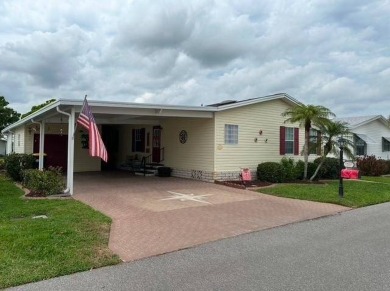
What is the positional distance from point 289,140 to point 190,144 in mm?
5108

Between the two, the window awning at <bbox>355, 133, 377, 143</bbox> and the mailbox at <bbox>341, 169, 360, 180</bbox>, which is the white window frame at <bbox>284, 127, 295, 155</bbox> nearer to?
the mailbox at <bbox>341, 169, 360, 180</bbox>

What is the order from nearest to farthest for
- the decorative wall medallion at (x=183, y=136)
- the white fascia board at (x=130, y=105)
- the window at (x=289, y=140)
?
1. the white fascia board at (x=130, y=105)
2. the decorative wall medallion at (x=183, y=136)
3. the window at (x=289, y=140)

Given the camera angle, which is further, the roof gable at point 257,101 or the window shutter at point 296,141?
the window shutter at point 296,141

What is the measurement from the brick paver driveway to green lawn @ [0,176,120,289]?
346mm

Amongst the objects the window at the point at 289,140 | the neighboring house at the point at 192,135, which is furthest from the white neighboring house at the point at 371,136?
the neighboring house at the point at 192,135

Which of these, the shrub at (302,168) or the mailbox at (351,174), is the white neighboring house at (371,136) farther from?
the shrub at (302,168)

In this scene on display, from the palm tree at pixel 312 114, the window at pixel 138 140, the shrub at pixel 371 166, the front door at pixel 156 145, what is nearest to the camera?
the palm tree at pixel 312 114

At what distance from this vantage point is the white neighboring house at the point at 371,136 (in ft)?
77.7

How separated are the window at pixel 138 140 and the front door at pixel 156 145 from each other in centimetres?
126

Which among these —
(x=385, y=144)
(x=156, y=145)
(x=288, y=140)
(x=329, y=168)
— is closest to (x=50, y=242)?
(x=156, y=145)

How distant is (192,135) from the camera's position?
52.9ft

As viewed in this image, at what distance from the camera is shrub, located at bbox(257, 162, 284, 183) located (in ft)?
50.7

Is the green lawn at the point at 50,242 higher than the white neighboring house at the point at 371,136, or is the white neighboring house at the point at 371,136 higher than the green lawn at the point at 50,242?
the white neighboring house at the point at 371,136

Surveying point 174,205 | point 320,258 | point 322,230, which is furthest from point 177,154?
point 320,258
